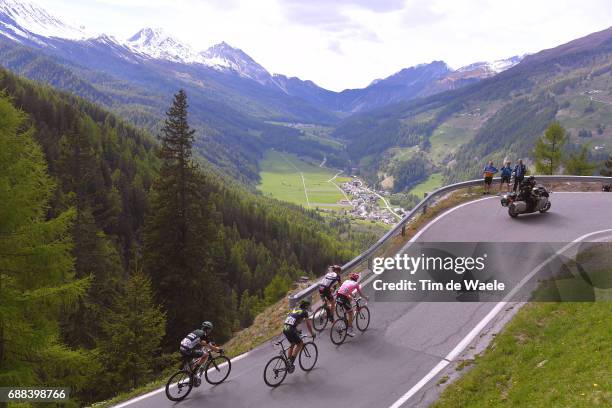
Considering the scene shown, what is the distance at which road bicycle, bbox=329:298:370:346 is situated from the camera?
47.8 ft

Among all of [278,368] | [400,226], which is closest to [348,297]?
[278,368]

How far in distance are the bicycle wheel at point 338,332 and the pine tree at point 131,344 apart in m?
11.0

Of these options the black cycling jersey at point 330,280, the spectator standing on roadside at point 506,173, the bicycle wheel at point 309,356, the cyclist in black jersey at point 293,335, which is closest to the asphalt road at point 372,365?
the bicycle wheel at point 309,356

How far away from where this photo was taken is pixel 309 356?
1358 cm

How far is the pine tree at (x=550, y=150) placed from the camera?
2060 inches

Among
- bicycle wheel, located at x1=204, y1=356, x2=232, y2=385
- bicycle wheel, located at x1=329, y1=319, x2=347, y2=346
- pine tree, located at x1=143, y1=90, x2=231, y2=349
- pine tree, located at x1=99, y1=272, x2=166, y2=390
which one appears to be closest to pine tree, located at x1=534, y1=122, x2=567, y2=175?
pine tree, located at x1=143, y1=90, x2=231, y2=349

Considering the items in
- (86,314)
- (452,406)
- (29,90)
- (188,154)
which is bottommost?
(86,314)

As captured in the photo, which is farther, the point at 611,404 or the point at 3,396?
the point at 3,396

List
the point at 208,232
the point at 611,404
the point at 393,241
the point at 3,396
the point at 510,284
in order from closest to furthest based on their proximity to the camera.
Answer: the point at 611,404 → the point at 3,396 → the point at 510,284 → the point at 393,241 → the point at 208,232

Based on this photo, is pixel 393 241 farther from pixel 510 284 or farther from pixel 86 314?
pixel 86 314

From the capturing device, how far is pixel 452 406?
1058 cm

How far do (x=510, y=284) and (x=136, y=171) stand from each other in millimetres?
91161

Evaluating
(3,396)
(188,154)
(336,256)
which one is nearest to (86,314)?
(188,154)

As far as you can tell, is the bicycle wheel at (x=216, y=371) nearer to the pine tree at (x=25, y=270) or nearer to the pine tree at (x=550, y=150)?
the pine tree at (x=25, y=270)
